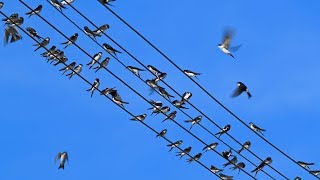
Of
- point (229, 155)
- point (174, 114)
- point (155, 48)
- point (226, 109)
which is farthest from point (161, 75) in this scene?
point (155, 48)

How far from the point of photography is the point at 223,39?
631 inches

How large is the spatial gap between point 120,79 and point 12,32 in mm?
1852

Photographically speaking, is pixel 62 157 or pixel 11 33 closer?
pixel 11 33

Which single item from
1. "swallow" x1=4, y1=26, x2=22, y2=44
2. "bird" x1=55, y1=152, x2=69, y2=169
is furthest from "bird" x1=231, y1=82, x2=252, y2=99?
"swallow" x1=4, y1=26, x2=22, y2=44

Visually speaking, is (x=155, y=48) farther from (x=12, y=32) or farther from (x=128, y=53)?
(x=12, y=32)

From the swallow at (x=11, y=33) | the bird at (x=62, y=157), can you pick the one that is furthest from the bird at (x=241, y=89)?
the swallow at (x=11, y=33)

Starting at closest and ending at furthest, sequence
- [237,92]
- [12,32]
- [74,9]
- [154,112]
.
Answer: [74,9]
[12,32]
[154,112]
[237,92]

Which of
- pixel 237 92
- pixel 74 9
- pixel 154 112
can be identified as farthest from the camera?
pixel 237 92

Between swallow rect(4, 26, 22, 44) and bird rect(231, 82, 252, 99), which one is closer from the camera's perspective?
swallow rect(4, 26, 22, 44)

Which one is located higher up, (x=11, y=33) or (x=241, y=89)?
(x=241, y=89)

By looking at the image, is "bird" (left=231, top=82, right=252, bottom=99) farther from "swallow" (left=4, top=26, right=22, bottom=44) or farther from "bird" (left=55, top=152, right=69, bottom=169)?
"swallow" (left=4, top=26, right=22, bottom=44)

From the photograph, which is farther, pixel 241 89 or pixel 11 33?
pixel 241 89

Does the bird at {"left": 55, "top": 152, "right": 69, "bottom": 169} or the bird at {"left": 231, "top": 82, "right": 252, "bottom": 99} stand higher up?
the bird at {"left": 231, "top": 82, "right": 252, "bottom": 99}

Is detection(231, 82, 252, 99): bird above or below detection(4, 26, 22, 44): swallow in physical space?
above
